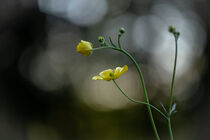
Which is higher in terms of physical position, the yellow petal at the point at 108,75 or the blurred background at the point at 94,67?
the yellow petal at the point at 108,75

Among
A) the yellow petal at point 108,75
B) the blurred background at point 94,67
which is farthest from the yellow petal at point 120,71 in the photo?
the blurred background at point 94,67

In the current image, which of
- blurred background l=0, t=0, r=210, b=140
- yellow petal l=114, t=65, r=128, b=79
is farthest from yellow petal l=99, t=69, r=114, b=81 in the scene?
blurred background l=0, t=0, r=210, b=140

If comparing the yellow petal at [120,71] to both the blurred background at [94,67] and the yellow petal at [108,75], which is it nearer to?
the yellow petal at [108,75]

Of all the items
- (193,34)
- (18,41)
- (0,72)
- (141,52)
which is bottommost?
(0,72)

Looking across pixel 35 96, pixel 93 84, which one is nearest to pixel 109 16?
pixel 93 84

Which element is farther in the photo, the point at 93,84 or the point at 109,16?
the point at 109,16

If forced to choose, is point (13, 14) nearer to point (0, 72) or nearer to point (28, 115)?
point (0, 72)

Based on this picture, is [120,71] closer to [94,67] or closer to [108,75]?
[108,75]

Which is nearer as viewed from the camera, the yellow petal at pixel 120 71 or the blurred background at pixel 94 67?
the yellow petal at pixel 120 71
